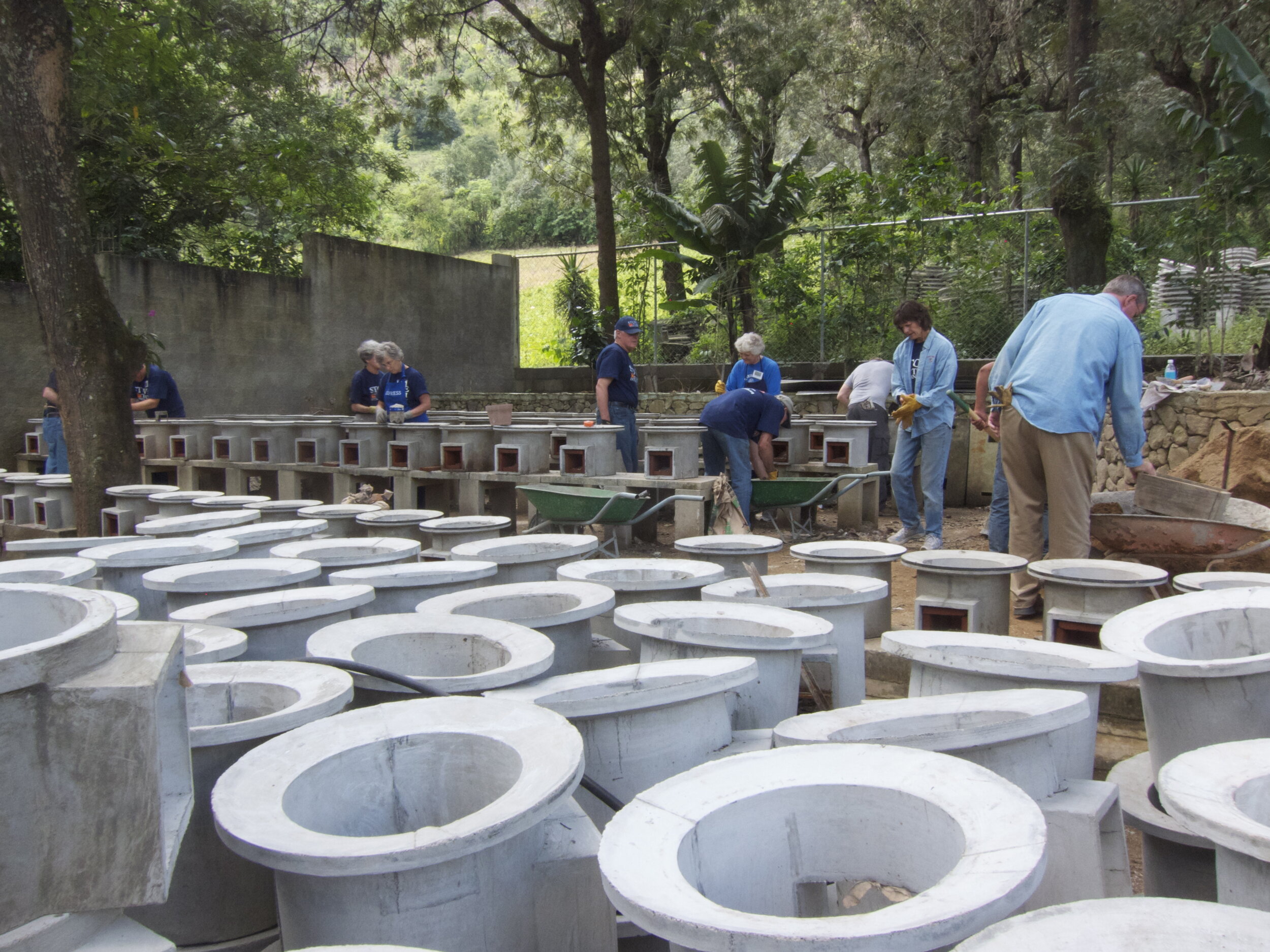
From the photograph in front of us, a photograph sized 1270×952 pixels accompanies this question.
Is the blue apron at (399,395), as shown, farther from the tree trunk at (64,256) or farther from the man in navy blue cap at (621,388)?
the tree trunk at (64,256)

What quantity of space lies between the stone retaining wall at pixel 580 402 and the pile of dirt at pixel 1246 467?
3969 mm

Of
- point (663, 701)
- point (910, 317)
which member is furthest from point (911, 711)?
point (910, 317)

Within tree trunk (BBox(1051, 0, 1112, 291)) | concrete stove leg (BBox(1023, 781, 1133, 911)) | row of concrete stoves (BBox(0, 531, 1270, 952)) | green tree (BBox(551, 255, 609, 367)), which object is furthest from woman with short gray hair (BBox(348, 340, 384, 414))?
concrete stove leg (BBox(1023, 781, 1133, 911))

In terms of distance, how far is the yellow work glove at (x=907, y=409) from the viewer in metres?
6.64

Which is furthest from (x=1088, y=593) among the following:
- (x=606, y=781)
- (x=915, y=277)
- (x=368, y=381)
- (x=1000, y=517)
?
(x=915, y=277)

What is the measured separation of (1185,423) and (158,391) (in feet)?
31.8

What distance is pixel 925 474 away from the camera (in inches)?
268

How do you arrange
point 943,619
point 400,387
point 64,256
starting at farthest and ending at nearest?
1. point 400,387
2. point 64,256
3. point 943,619

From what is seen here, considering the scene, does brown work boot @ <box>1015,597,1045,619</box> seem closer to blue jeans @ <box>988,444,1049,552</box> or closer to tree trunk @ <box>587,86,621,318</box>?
blue jeans @ <box>988,444,1049,552</box>

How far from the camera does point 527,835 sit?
2086 millimetres

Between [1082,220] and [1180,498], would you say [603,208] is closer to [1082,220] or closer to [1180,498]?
[1082,220]

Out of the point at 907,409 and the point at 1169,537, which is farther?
the point at 907,409

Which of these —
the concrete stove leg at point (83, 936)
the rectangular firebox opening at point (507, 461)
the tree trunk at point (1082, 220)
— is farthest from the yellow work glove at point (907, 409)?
the concrete stove leg at point (83, 936)

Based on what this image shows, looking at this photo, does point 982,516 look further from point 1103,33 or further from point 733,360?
point 1103,33
